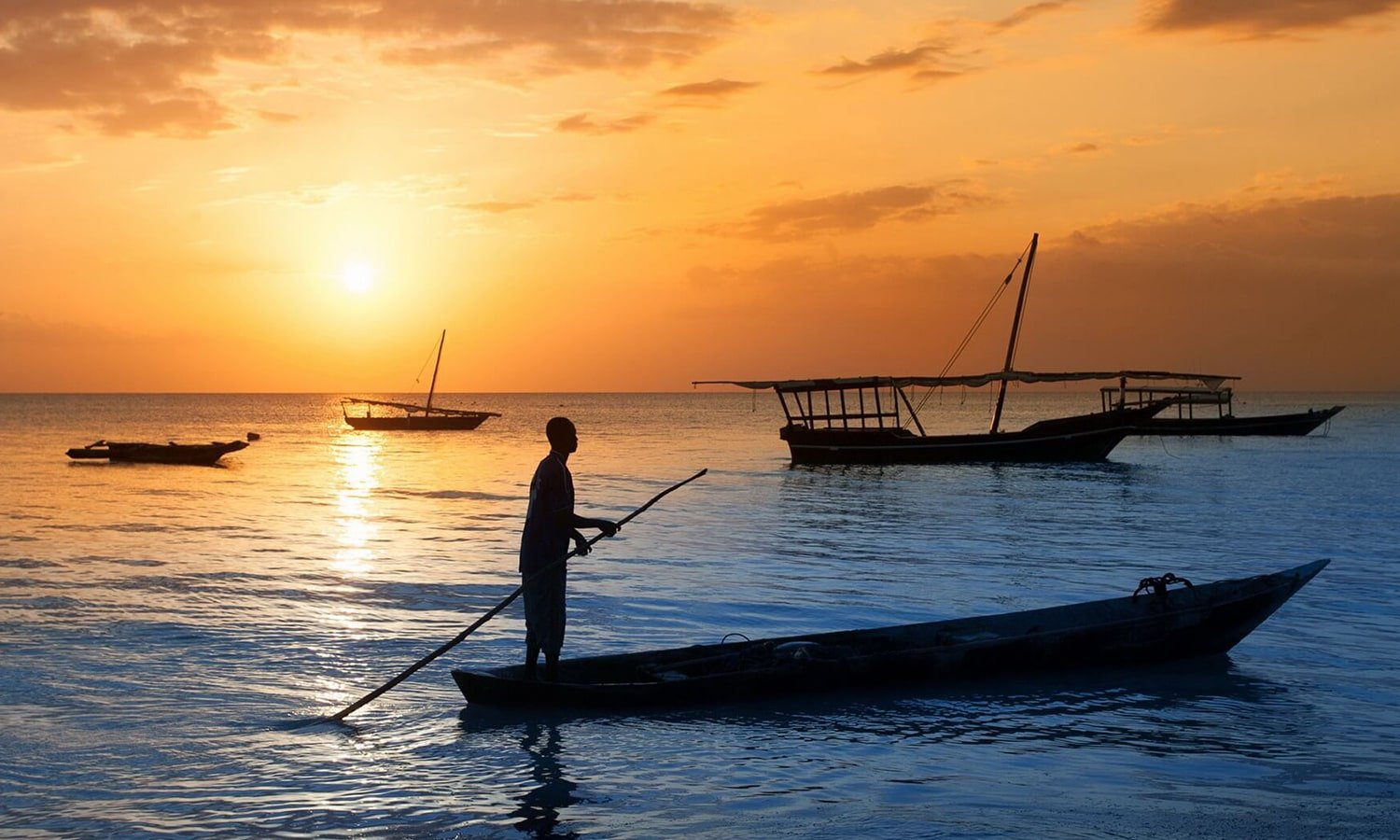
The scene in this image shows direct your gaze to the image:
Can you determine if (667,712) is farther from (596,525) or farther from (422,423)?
(422,423)

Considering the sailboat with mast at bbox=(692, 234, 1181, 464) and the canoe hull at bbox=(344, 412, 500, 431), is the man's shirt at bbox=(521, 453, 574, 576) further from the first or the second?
the canoe hull at bbox=(344, 412, 500, 431)

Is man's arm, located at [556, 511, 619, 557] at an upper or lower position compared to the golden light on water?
upper

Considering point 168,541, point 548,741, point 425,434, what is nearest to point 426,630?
point 548,741

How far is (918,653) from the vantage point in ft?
32.3

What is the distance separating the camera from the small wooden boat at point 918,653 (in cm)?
A: 916

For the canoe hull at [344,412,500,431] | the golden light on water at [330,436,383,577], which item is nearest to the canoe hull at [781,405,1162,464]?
the golden light on water at [330,436,383,577]

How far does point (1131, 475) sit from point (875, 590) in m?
30.1

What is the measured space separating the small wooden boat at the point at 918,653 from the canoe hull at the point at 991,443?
3236cm

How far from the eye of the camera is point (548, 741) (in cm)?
845

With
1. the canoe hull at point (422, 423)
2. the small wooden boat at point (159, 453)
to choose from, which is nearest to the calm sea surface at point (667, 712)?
the small wooden boat at point (159, 453)

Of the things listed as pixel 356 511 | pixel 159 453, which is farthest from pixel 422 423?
pixel 356 511

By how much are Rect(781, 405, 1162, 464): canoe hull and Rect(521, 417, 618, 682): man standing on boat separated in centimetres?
3546

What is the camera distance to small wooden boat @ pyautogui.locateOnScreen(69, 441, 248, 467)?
45.3 m

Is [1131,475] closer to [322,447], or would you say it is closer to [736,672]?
[736,672]
